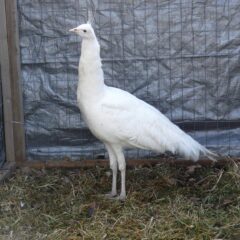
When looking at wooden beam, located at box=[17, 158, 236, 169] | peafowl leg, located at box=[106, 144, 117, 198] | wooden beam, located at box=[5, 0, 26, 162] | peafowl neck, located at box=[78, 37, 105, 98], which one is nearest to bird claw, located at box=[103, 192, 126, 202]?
peafowl leg, located at box=[106, 144, 117, 198]

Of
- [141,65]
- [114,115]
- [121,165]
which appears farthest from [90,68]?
[141,65]

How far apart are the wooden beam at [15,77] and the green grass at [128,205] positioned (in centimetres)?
30

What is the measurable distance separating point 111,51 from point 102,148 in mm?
910

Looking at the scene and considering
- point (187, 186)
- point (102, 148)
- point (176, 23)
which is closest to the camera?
point (187, 186)

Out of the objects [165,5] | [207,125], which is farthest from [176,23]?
[207,125]

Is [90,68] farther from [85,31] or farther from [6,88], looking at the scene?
[6,88]

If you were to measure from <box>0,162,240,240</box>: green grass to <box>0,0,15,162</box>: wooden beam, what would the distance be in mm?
291

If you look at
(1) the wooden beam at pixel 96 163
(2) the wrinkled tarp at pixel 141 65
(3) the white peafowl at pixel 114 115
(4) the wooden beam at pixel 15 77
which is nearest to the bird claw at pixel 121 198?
(3) the white peafowl at pixel 114 115

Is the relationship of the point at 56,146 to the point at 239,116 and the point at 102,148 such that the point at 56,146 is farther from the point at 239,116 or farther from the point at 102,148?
the point at 239,116

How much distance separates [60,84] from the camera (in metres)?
5.62

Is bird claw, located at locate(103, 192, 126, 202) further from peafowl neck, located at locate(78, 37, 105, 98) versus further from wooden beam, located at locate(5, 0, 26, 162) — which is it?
wooden beam, located at locate(5, 0, 26, 162)

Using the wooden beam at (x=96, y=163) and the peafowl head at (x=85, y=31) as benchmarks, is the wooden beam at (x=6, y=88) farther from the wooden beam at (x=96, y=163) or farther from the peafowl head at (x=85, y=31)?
the peafowl head at (x=85, y=31)

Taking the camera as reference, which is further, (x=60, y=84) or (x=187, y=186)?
(x=60, y=84)

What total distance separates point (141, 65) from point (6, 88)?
119 cm
